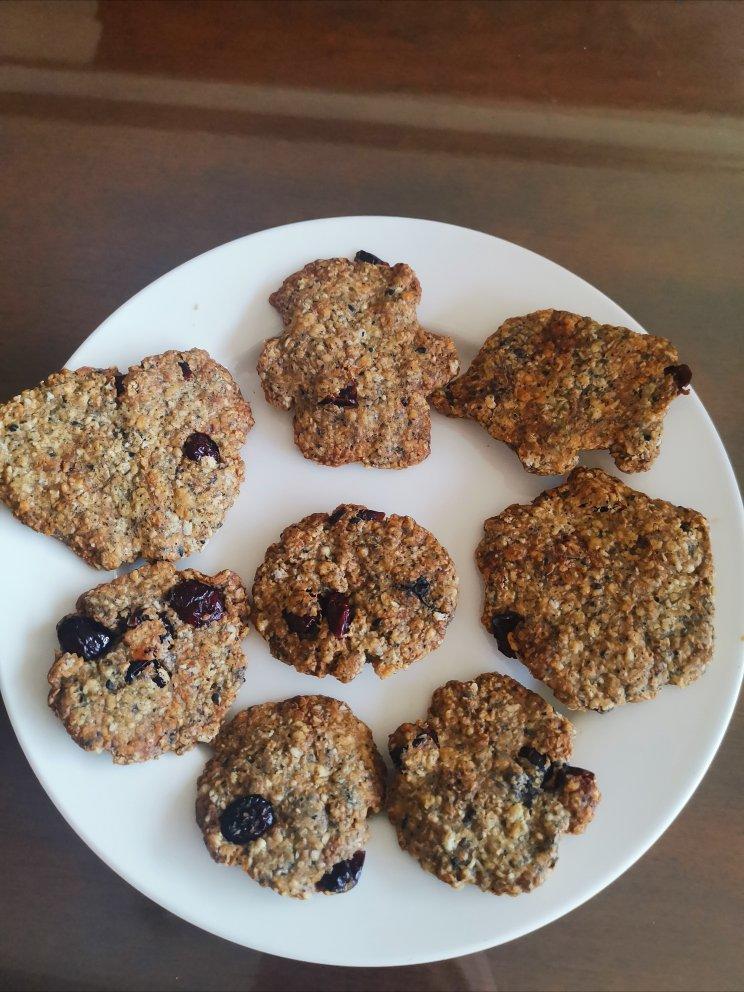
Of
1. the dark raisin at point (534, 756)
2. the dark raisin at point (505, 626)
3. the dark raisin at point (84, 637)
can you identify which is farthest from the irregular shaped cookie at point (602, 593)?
the dark raisin at point (84, 637)

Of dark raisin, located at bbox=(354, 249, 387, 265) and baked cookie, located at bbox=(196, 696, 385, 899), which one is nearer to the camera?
baked cookie, located at bbox=(196, 696, 385, 899)

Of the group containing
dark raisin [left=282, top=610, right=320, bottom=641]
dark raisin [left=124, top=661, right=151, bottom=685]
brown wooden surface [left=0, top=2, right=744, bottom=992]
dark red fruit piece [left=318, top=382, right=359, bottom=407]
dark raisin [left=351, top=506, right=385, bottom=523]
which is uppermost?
brown wooden surface [left=0, top=2, right=744, bottom=992]

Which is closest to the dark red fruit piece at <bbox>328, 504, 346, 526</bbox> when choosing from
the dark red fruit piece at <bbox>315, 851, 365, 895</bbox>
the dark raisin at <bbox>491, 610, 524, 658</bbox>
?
the dark raisin at <bbox>491, 610, 524, 658</bbox>

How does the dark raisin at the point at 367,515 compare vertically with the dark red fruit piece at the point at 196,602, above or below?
above

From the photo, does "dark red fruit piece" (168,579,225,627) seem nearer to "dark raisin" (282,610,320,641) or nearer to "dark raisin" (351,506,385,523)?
"dark raisin" (282,610,320,641)

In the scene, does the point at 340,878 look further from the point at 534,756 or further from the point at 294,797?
the point at 534,756

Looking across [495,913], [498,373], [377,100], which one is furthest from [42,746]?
[377,100]

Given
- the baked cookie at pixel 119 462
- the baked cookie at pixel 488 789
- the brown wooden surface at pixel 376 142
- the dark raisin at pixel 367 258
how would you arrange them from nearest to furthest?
the baked cookie at pixel 488 789
the baked cookie at pixel 119 462
the dark raisin at pixel 367 258
the brown wooden surface at pixel 376 142

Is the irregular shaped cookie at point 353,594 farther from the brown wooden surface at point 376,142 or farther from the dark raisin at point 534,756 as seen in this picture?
the brown wooden surface at point 376,142
